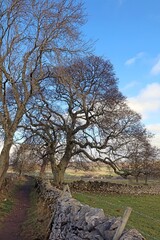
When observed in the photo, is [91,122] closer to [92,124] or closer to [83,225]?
[92,124]

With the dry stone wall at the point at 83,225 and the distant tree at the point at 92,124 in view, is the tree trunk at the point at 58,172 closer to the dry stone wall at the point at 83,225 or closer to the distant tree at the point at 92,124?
the distant tree at the point at 92,124

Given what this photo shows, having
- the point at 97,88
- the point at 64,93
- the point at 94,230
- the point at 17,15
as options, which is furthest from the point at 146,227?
the point at 64,93

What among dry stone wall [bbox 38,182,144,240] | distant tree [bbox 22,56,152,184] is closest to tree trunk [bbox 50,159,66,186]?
distant tree [bbox 22,56,152,184]

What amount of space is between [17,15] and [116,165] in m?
19.6

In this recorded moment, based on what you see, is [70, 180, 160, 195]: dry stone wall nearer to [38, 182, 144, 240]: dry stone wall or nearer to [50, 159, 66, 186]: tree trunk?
[50, 159, 66, 186]: tree trunk

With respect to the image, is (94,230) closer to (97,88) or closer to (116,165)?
(97,88)

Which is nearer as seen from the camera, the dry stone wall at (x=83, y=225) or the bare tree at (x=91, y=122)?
the dry stone wall at (x=83, y=225)

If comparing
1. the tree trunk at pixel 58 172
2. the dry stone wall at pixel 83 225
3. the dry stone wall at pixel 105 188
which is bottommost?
the dry stone wall at pixel 83 225

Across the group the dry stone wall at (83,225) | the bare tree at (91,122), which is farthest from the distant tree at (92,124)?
the dry stone wall at (83,225)

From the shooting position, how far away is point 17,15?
42.9ft

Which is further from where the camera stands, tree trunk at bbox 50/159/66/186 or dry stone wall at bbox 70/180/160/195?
dry stone wall at bbox 70/180/160/195

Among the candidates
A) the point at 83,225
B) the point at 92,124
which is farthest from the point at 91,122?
the point at 83,225

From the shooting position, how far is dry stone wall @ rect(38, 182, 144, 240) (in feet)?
18.6

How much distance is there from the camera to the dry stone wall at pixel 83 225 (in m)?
5.67
